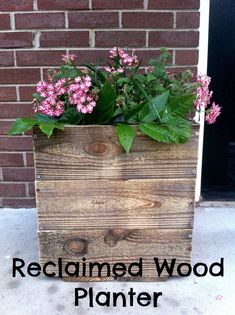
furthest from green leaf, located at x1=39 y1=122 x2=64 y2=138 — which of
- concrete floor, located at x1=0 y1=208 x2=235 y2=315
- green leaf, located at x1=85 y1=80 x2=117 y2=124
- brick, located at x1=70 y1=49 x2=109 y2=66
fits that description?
brick, located at x1=70 y1=49 x2=109 y2=66

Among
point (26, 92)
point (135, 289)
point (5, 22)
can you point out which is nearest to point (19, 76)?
point (26, 92)

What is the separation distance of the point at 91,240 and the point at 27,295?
11.1 inches

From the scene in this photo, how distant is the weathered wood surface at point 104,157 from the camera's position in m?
1.24

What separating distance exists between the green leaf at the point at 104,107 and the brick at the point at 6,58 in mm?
765

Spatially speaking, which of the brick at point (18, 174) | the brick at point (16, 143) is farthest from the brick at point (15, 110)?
the brick at point (18, 174)

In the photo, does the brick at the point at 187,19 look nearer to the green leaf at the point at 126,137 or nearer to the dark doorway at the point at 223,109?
the dark doorway at the point at 223,109

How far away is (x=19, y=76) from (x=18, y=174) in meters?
0.50

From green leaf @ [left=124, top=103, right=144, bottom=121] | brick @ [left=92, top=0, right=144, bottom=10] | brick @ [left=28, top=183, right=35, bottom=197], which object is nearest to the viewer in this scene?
green leaf @ [left=124, top=103, right=144, bottom=121]

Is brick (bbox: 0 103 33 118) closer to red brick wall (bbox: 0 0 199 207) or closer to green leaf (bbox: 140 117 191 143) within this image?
red brick wall (bbox: 0 0 199 207)

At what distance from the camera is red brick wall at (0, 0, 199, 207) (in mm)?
1771

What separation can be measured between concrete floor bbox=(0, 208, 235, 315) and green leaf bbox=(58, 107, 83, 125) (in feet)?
1.90

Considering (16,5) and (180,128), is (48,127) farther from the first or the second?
(16,5)

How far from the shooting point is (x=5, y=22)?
1.79 meters

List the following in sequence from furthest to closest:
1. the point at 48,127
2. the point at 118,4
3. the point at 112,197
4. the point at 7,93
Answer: the point at 7,93 → the point at 118,4 → the point at 112,197 → the point at 48,127
